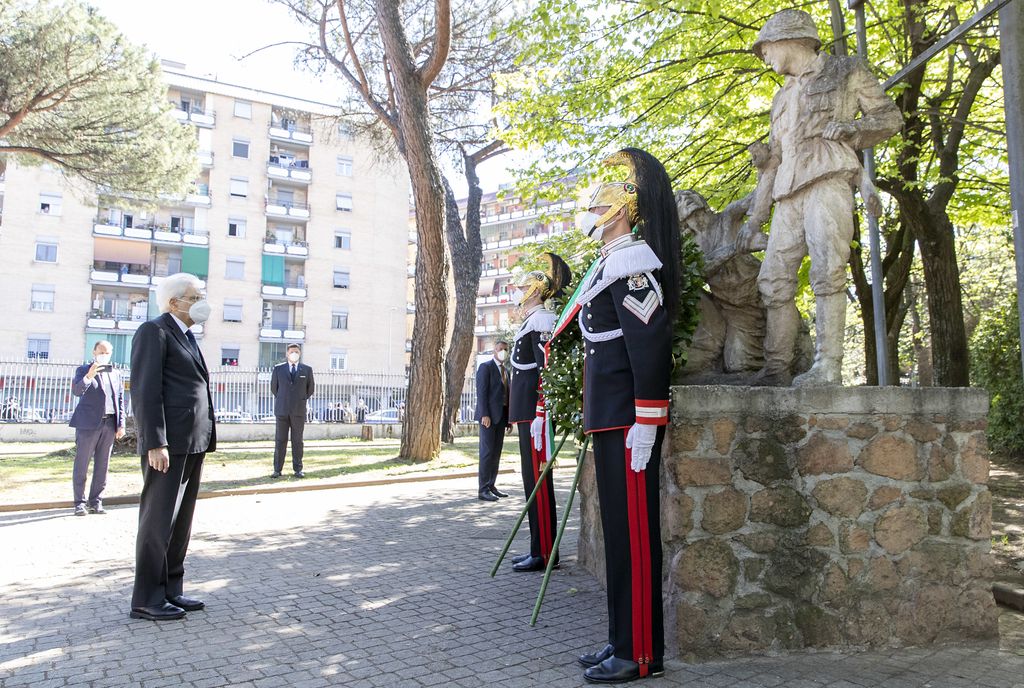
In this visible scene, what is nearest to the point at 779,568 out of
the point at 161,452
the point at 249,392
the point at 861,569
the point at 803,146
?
the point at 861,569

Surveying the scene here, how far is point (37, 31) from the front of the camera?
14.7 m

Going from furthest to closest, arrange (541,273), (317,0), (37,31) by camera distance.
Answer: (317,0) → (37,31) → (541,273)

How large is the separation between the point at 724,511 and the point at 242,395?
19.5 m

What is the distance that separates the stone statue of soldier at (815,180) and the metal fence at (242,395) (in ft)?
49.4

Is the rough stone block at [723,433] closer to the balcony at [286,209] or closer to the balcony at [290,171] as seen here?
the balcony at [286,209]

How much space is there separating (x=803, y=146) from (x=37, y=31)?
15.8 metres

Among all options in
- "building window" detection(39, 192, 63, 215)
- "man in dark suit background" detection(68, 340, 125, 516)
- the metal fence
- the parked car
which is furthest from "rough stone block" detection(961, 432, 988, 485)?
"building window" detection(39, 192, 63, 215)

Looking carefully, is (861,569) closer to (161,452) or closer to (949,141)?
(161,452)

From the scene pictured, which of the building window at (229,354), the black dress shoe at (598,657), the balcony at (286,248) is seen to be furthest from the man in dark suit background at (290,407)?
the balcony at (286,248)

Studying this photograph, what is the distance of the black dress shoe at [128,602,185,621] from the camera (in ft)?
14.9

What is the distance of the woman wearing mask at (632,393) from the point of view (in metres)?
3.63

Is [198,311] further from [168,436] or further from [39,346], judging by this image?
[39,346]

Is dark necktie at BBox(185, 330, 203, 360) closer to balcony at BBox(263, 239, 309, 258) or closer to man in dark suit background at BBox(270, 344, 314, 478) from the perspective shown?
man in dark suit background at BBox(270, 344, 314, 478)

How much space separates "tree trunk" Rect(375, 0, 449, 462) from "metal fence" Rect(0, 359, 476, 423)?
5904mm
